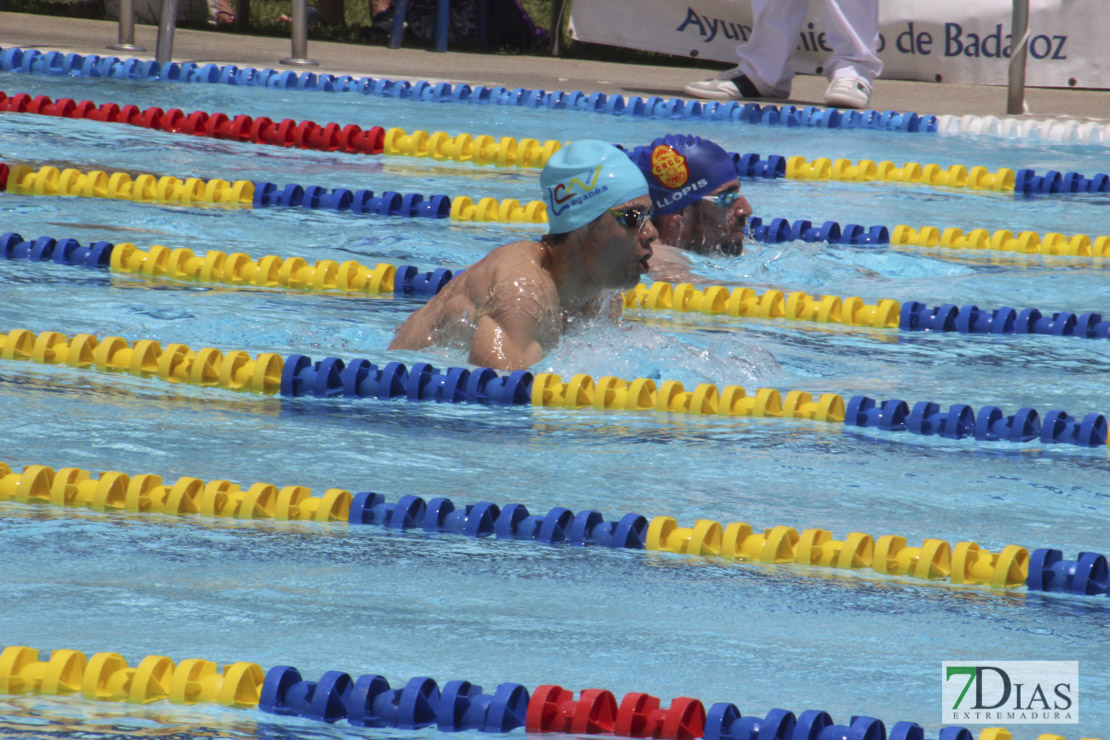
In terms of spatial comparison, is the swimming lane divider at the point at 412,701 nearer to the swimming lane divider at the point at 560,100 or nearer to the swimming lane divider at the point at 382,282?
the swimming lane divider at the point at 382,282

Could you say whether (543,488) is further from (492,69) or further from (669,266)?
(492,69)

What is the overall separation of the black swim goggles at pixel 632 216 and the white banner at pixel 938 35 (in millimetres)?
7287

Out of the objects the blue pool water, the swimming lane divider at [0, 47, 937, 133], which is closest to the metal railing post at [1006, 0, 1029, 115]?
the swimming lane divider at [0, 47, 937, 133]

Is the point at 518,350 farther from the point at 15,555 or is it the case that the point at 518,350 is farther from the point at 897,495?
the point at 15,555

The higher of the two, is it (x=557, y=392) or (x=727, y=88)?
(x=727, y=88)

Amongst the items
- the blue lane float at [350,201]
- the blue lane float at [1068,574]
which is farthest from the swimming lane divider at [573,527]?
the blue lane float at [350,201]

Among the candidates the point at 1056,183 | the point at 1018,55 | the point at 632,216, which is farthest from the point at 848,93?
the point at 632,216

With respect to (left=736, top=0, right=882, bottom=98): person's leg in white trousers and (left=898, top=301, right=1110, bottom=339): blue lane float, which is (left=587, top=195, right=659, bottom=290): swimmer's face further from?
(left=736, top=0, right=882, bottom=98): person's leg in white trousers

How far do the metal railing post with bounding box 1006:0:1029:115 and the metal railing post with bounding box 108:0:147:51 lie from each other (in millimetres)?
5930

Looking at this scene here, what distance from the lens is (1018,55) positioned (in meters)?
9.42

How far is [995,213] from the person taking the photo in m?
8.00

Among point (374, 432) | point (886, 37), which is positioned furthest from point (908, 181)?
point (374, 432)

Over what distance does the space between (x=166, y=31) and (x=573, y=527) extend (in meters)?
7.44

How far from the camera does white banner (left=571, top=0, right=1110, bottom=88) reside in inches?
446
